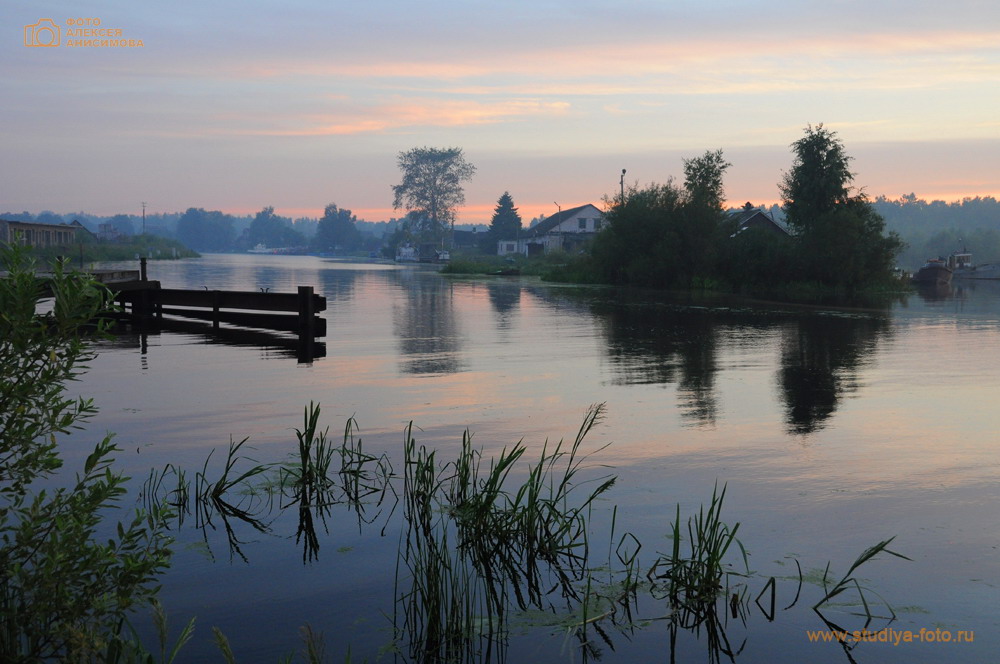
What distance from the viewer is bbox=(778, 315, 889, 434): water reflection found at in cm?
1444

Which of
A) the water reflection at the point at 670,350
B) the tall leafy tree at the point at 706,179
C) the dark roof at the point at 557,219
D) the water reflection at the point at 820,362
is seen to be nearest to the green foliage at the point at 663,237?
the tall leafy tree at the point at 706,179

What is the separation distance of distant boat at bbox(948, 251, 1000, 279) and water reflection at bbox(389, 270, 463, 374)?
286ft

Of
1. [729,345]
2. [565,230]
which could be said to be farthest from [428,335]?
[565,230]

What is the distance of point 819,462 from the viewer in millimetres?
10742

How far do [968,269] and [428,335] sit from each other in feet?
343

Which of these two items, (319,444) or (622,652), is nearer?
(622,652)

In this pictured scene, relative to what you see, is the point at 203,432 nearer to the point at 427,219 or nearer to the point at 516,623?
the point at 516,623

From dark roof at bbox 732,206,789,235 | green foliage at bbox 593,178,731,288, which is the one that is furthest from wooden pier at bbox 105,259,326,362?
dark roof at bbox 732,206,789,235

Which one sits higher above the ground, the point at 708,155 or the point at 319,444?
the point at 708,155

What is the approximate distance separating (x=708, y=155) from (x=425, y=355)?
43.5m

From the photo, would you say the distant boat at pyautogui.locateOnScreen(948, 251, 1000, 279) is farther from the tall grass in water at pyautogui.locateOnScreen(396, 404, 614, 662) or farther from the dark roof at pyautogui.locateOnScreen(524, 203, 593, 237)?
the tall grass in water at pyautogui.locateOnScreen(396, 404, 614, 662)

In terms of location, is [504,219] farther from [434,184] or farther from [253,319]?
[253,319]

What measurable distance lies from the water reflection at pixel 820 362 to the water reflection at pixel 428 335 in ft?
25.1

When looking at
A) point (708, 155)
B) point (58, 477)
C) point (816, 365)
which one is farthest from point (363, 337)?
point (708, 155)
